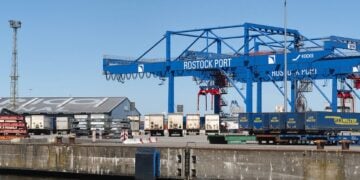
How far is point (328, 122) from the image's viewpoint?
44344 millimetres

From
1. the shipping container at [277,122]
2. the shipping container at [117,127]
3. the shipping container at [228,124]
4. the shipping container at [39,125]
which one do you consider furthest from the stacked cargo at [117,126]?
the shipping container at [39,125]

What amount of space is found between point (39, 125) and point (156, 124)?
16258 millimetres

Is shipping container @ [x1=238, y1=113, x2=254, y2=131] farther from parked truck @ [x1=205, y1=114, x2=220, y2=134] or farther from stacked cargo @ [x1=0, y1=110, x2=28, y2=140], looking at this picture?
parked truck @ [x1=205, y1=114, x2=220, y2=134]

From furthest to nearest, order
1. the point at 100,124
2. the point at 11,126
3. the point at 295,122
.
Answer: the point at 100,124 < the point at 11,126 < the point at 295,122

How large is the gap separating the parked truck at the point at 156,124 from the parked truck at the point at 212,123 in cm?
527

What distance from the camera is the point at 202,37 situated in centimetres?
8369

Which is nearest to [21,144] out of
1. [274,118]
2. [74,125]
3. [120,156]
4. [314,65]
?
[120,156]

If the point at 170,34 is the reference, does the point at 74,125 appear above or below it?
below

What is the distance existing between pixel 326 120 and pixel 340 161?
1820 centimetres

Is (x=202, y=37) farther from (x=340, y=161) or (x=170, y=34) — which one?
(x=340, y=161)

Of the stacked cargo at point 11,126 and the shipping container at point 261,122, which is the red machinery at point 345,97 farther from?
the stacked cargo at point 11,126

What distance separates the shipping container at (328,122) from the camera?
44125mm

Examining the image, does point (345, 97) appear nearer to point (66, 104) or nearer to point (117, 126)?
point (117, 126)

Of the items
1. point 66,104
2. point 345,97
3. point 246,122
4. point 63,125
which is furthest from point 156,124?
point 66,104
